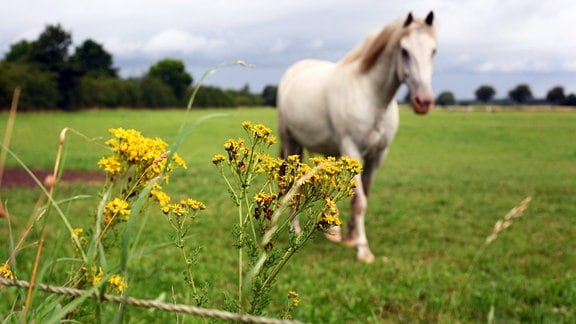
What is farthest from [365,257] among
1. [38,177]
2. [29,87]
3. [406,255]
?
[29,87]

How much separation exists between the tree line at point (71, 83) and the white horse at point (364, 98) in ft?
119

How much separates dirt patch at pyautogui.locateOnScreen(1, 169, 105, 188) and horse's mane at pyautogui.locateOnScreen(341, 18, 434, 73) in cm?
715

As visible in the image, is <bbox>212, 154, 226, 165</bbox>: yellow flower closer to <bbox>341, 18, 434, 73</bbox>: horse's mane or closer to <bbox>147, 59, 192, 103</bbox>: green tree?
<bbox>341, 18, 434, 73</bbox>: horse's mane

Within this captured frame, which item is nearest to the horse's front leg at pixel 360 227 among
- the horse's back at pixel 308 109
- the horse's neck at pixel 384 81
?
the horse's back at pixel 308 109

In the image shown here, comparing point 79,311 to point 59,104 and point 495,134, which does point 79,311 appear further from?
point 59,104

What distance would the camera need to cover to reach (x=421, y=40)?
182 inches

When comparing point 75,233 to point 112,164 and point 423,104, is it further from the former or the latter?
point 423,104

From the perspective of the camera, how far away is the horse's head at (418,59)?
452 centimetres

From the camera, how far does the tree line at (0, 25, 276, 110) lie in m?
43.5

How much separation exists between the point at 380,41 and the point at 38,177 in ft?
29.5

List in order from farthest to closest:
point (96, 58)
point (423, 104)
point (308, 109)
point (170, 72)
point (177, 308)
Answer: point (170, 72) → point (96, 58) → point (308, 109) → point (423, 104) → point (177, 308)

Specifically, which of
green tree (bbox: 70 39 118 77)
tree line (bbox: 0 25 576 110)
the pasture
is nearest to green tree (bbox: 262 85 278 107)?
tree line (bbox: 0 25 576 110)

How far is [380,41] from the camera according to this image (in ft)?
16.5

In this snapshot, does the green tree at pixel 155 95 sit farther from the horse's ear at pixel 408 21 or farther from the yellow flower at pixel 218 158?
the yellow flower at pixel 218 158
